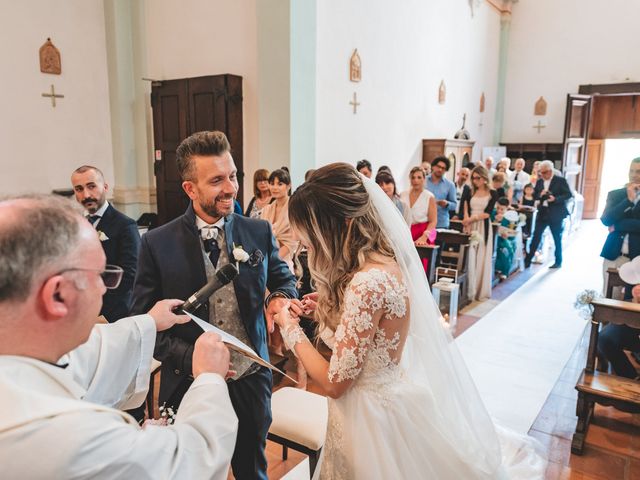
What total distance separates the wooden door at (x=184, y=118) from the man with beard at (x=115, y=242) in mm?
3402

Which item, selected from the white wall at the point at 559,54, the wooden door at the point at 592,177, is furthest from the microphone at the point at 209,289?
the wooden door at the point at 592,177

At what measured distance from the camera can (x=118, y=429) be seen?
925 millimetres

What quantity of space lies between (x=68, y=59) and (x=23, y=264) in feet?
Result: 23.9

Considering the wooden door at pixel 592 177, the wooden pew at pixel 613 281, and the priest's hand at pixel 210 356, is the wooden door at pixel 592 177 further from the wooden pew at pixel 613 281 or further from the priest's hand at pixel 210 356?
the priest's hand at pixel 210 356

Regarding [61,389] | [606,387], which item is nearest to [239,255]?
[61,389]

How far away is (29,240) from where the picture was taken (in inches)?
35.5

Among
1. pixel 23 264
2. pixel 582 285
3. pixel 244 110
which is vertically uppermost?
pixel 244 110

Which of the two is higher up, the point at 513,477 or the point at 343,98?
the point at 343,98

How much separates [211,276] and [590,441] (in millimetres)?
2978

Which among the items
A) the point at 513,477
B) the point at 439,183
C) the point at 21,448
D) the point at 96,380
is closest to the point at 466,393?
the point at 513,477

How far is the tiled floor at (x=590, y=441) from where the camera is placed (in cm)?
306

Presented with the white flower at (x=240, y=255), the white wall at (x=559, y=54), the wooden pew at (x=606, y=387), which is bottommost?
the wooden pew at (x=606, y=387)

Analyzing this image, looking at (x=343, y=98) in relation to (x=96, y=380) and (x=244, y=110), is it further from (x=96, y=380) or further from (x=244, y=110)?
(x=96, y=380)

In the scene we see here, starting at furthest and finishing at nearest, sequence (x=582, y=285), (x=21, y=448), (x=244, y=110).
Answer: (x=582, y=285)
(x=244, y=110)
(x=21, y=448)
